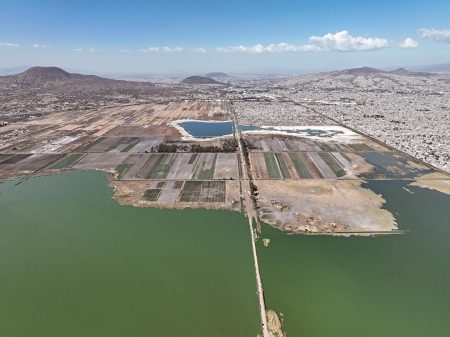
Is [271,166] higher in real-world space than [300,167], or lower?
higher

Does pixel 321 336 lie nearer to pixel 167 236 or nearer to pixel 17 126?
pixel 167 236

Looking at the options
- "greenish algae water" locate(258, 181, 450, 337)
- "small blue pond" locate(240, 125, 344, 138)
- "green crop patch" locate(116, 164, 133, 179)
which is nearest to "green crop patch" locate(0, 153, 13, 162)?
"green crop patch" locate(116, 164, 133, 179)

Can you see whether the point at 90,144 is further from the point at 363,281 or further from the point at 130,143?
the point at 363,281

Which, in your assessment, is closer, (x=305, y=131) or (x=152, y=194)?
(x=152, y=194)

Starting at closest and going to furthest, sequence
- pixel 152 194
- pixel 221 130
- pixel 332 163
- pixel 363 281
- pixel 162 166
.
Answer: pixel 363 281, pixel 152 194, pixel 162 166, pixel 332 163, pixel 221 130

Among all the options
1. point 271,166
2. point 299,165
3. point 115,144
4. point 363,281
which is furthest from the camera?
point 115,144

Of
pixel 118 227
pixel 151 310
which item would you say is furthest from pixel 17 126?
pixel 151 310

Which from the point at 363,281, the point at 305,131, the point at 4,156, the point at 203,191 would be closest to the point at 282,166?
the point at 203,191
